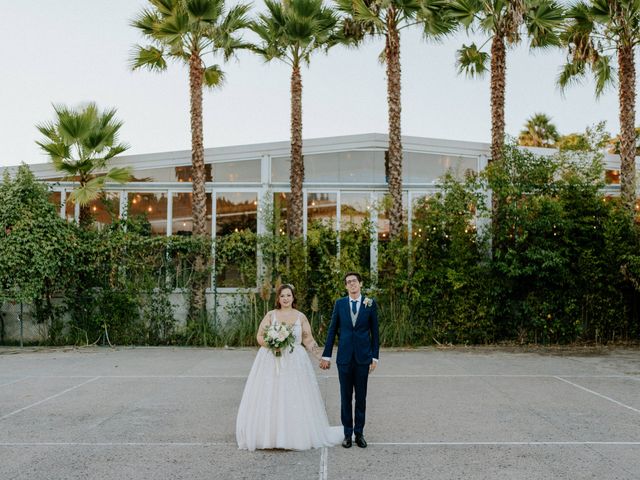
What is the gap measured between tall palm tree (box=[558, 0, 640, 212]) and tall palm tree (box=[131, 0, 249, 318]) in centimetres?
855

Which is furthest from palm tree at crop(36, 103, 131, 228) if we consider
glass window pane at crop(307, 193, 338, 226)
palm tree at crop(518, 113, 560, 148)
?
palm tree at crop(518, 113, 560, 148)

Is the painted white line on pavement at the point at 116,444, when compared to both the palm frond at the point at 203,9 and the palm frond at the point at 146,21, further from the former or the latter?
the palm frond at the point at 146,21

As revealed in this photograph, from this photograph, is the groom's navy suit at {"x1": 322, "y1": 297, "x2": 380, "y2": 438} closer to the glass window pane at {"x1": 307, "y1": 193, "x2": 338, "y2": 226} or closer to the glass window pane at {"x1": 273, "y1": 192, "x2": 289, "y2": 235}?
the glass window pane at {"x1": 273, "y1": 192, "x2": 289, "y2": 235}

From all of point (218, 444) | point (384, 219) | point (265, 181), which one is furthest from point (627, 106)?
point (218, 444)

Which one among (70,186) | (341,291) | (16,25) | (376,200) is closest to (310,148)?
(376,200)

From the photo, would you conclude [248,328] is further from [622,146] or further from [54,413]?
[622,146]

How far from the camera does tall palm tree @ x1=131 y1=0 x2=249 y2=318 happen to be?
14289 mm

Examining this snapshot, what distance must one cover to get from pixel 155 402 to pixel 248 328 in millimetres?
5637

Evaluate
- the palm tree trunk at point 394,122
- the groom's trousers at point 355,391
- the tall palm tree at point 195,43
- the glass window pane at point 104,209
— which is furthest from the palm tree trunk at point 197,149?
the groom's trousers at point 355,391

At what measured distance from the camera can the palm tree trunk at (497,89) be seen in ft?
48.2

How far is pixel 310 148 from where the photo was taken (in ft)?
51.9

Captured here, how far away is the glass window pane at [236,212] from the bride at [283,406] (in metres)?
9.40

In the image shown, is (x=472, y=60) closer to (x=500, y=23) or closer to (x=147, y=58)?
(x=500, y=23)

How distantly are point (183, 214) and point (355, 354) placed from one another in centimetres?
1045
